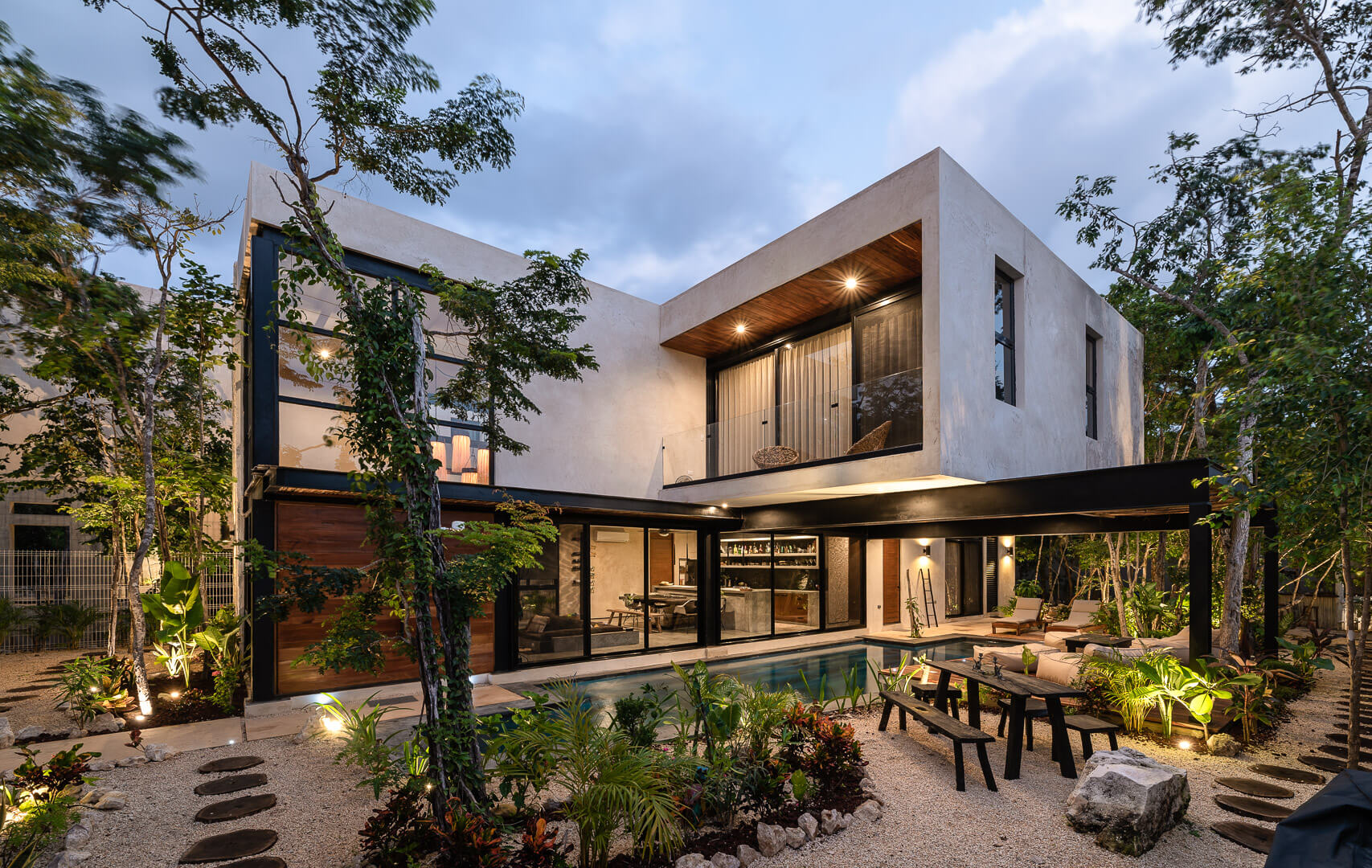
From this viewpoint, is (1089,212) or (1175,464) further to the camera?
(1089,212)

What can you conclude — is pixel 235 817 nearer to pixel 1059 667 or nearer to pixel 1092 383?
pixel 1059 667

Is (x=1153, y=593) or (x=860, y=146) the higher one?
(x=860, y=146)

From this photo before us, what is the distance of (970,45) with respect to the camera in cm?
1695

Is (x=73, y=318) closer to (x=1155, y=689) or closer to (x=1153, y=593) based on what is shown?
(x=1155, y=689)


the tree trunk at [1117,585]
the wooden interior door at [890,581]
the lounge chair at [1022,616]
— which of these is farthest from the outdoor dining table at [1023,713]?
the lounge chair at [1022,616]

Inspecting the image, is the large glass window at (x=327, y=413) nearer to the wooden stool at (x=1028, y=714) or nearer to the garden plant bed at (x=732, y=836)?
the garden plant bed at (x=732, y=836)

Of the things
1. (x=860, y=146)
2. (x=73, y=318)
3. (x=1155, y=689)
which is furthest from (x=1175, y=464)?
(x=860, y=146)

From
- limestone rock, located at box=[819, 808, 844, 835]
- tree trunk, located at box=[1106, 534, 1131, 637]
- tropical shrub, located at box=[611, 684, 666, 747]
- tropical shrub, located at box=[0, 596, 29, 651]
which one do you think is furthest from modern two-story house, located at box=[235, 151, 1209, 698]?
tropical shrub, located at box=[0, 596, 29, 651]

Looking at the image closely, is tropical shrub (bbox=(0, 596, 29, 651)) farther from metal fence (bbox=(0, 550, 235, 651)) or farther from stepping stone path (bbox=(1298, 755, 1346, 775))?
stepping stone path (bbox=(1298, 755, 1346, 775))

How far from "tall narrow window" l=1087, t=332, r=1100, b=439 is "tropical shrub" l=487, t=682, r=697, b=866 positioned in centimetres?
1086

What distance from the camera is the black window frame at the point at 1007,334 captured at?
9109 millimetres

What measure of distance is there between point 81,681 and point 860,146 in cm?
15079

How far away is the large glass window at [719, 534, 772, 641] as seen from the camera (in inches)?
482

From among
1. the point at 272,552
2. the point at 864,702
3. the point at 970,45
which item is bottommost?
the point at 864,702
